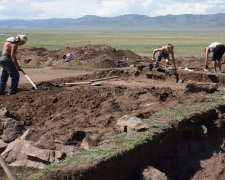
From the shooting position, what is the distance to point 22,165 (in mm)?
4887

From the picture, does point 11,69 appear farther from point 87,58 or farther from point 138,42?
point 138,42

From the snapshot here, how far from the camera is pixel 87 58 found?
19672 mm

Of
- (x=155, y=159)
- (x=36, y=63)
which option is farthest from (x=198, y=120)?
(x=36, y=63)

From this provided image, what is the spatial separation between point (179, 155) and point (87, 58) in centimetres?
1411

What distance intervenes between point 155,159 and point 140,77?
6522 mm

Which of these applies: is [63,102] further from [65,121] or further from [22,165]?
[22,165]

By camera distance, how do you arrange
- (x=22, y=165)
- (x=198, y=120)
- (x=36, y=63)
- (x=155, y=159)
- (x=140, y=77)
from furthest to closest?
1. (x=36, y=63)
2. (x=140, y=77)
3. (x=198, y=120)
4. (x=155, y=159)
5. (x=22, y=165)

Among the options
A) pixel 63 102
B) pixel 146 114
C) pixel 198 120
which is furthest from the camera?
pixel 63 102

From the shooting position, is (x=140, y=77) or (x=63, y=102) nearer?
(x=63, y=102)

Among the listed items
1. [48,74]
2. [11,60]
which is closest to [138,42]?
[48,74]

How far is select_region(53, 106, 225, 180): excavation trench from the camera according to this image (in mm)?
4793

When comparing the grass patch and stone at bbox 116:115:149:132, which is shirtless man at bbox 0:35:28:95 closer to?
stone at bbox 116:115:149:132

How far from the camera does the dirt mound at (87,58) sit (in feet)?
61.2

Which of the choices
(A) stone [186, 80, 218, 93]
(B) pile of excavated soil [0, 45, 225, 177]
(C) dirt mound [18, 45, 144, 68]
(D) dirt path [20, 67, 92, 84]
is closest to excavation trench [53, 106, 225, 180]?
(B) pile of excavated soil [0, 45, 225, 177]
